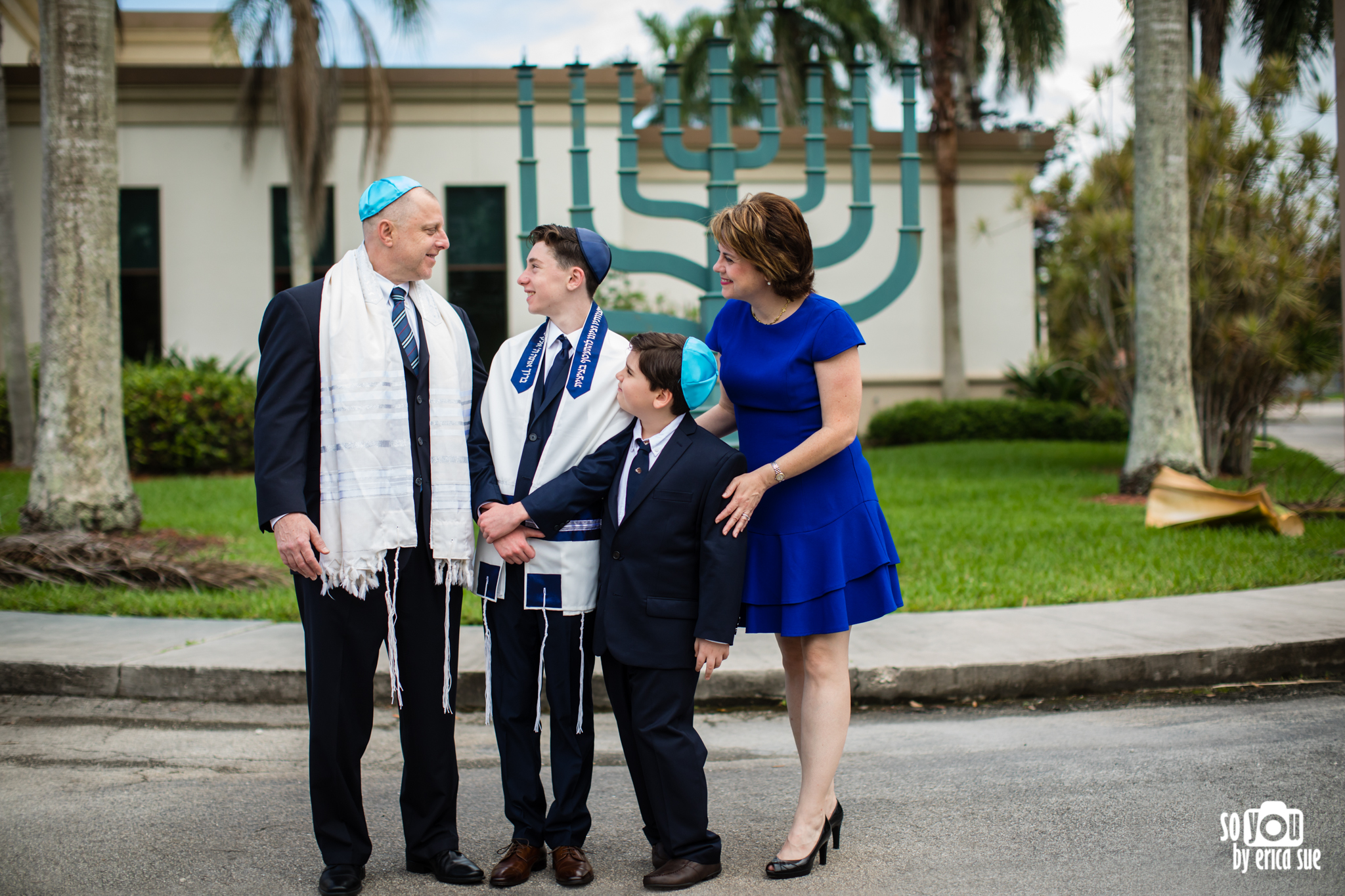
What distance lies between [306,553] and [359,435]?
361 millimetres

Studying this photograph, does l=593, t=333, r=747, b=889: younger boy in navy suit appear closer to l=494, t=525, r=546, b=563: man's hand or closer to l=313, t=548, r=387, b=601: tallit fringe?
l=494, t=525, r=546, b=563: man's hand

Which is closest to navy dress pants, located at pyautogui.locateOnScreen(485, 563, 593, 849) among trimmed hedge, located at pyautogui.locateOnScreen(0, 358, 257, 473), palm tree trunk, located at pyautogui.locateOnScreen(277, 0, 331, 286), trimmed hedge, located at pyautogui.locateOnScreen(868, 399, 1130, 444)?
trimmed hedge, located at pyautogui.locateOnScreen(0, 358, 257, 473)

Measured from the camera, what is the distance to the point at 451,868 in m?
3.05

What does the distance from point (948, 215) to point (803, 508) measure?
633 inches

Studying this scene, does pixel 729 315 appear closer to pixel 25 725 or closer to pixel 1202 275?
pixel 25 725

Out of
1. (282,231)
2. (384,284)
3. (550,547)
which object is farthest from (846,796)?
(282,231)

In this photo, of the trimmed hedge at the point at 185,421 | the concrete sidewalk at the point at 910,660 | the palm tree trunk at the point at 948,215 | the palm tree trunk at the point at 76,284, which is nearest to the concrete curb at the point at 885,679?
the concrete sidewalk at the point at 910,660

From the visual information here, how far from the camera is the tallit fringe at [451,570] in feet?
10.1

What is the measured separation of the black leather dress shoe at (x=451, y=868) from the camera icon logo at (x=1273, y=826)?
2308 mm

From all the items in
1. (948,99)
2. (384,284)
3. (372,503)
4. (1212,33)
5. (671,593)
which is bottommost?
(671,593)

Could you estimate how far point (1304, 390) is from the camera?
490 inches

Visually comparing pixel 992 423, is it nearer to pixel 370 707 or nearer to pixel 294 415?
pixel 370 707

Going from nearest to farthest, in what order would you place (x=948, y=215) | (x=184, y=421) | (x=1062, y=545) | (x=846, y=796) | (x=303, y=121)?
(x=846, y=796) < (x=1062, y=545) < (x=184, y=421) < (x=303, y=121) < (x=948, y=215)

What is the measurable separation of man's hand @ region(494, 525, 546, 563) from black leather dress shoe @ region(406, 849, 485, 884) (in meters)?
0.89
